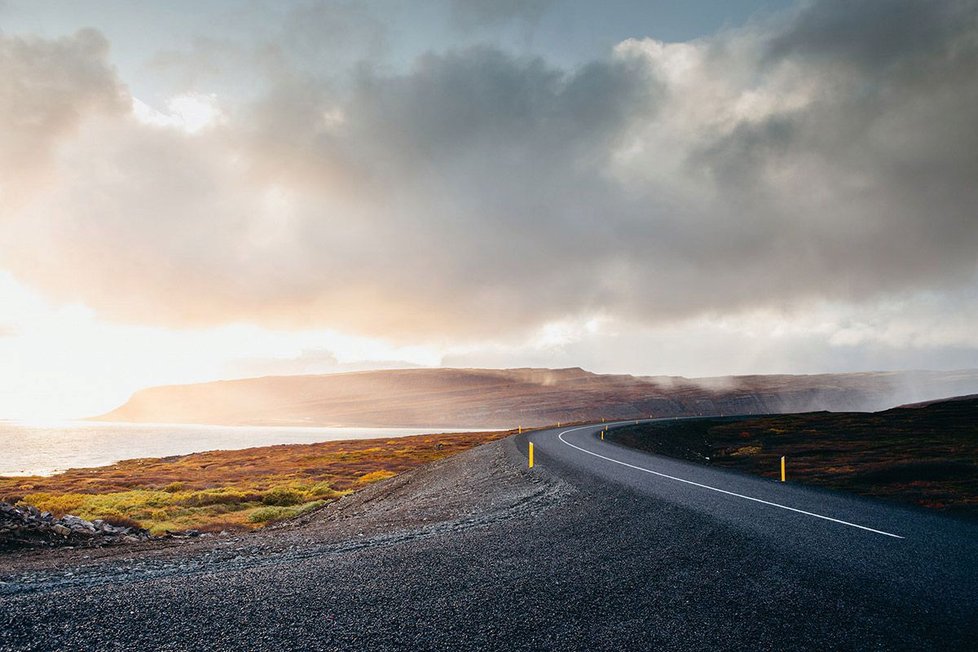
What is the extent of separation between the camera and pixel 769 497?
15.4m

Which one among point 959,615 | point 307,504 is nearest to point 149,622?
point 959,615

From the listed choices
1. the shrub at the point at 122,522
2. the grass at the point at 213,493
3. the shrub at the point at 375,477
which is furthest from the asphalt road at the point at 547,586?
the shrub at the point at 375,477

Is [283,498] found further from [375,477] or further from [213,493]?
[375,477]

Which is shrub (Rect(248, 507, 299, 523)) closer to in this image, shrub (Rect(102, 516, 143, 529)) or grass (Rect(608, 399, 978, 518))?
shrub (Rect(102, 516, 143, 529))

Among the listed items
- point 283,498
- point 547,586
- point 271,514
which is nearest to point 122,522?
point 271,514

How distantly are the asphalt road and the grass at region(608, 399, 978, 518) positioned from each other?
8.95 m

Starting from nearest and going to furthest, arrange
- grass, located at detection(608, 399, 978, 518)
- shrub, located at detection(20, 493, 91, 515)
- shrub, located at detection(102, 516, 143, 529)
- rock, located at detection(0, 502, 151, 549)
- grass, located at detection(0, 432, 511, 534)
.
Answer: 1. rock, located at detection(0, 502, 151, 549)
2. grass, located at detection(608, 399, 978, 518)
3. shrub, located at detection(102, 516, 143, 529)
4. grass, located at detection(0, 432, 511, 534)
5. shrub, located at detection(20, 493, 91, 515)

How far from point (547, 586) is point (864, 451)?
39595 millimetres

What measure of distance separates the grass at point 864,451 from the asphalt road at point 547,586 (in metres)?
8.95

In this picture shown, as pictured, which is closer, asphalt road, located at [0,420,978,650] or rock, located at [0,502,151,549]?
asphalt road, located at [0,420,978,650]

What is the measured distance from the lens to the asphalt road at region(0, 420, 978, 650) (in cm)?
575

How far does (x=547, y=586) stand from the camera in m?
7.38

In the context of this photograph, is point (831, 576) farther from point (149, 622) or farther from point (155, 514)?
point (155, 514)

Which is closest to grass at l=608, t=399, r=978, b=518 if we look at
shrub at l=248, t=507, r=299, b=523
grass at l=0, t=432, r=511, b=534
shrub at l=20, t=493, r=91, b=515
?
shrub at l=248, t=507, r=299, b=523
